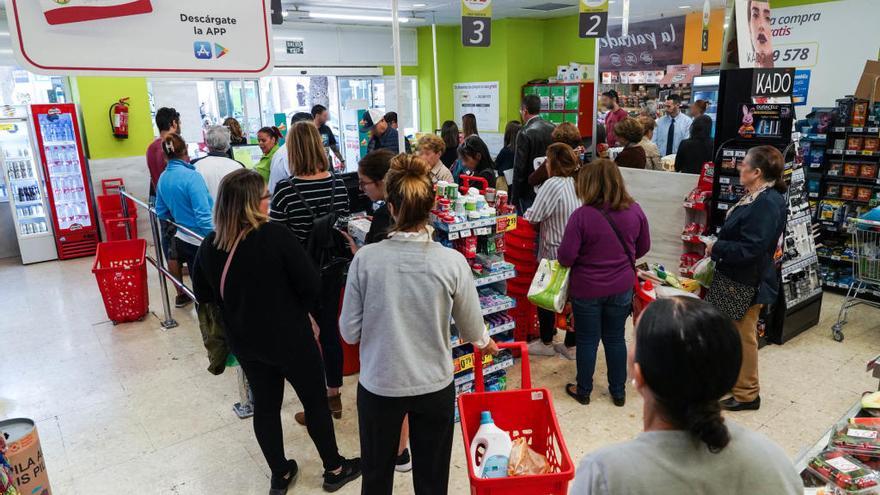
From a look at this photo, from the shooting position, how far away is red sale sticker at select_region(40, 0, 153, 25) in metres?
1.78

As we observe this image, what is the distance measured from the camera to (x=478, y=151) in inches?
221

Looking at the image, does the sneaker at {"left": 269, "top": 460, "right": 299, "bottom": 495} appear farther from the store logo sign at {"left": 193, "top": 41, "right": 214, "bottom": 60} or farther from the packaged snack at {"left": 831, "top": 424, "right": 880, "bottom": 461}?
the packaged snack at {"left": 831, "top": 424, "right": 880, "bottom": 461}

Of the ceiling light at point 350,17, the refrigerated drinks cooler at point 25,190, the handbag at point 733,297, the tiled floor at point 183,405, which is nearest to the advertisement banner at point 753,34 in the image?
the handbag at point 733,297

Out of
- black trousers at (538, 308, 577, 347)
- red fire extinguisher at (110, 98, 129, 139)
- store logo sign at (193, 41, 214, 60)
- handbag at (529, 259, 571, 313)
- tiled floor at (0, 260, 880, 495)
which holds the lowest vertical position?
tiled floor at (0, 260, 880, 495)

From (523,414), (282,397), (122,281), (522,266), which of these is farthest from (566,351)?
(122,281)

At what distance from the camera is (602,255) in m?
3.58

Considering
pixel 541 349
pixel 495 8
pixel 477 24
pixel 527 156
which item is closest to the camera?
pixel 541 349

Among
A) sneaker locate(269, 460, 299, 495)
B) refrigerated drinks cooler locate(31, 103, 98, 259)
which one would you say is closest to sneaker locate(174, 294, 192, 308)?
refrigerated drinks cooler locate(31, 103, 98, 259)

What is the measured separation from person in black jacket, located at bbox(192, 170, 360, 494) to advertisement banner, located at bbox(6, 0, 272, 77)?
0.58 m

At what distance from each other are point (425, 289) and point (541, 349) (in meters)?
2.86

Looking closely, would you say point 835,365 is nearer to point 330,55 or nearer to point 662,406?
point 662,406

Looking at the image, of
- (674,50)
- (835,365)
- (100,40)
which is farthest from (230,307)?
(674,50)

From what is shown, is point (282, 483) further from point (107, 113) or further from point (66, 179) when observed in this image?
point (107, 113)

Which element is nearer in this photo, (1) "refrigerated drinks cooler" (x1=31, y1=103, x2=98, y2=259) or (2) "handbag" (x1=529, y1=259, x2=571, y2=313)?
(2) "handbag" (x1=529, y1=259, x2=571, y2=313)
